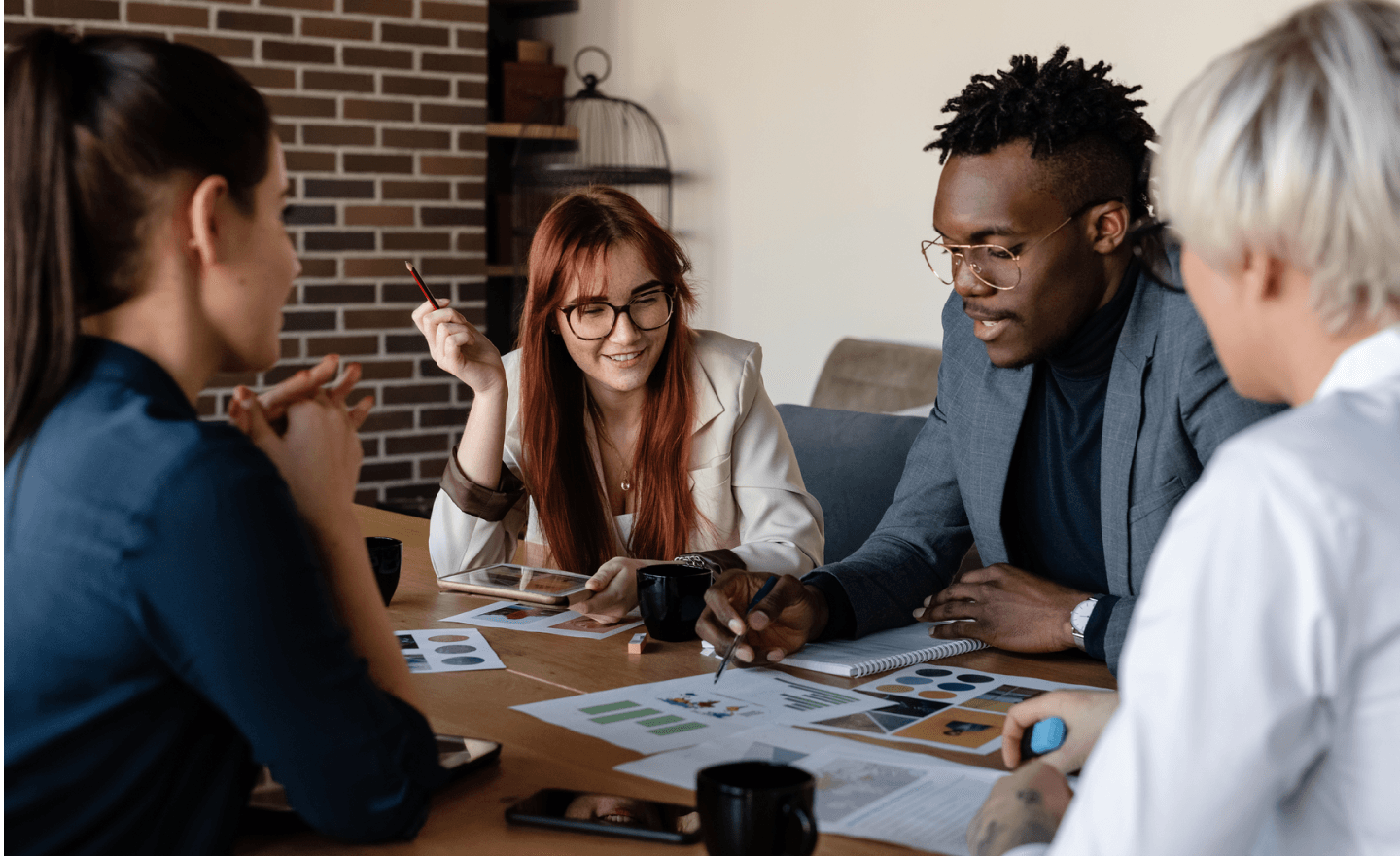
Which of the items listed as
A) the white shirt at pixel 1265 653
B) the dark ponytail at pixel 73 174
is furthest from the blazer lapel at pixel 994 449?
the dark ponytail at pixel 73 174

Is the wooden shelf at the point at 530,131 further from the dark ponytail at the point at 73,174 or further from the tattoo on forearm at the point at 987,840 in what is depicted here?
the tattoo on forearm at the point at 987,840

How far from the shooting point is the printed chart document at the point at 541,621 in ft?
4.72

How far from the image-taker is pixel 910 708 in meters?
1.16

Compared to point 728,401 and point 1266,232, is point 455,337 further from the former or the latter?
point 1266,232

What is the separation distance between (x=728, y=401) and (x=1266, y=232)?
1363mm

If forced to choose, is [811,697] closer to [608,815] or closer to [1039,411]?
[608,815]

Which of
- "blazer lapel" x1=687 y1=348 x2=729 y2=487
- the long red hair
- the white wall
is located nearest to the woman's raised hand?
the long red hair

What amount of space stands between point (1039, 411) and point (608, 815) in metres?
1.00

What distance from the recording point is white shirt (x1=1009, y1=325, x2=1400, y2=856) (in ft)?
1.87

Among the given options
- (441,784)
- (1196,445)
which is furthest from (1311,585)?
(1196,445)

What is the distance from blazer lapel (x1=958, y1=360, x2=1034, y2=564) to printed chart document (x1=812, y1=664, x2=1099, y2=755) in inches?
15.1

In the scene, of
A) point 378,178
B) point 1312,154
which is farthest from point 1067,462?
point 378,178

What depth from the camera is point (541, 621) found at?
58.3 inches

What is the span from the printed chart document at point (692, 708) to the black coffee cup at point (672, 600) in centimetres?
12
